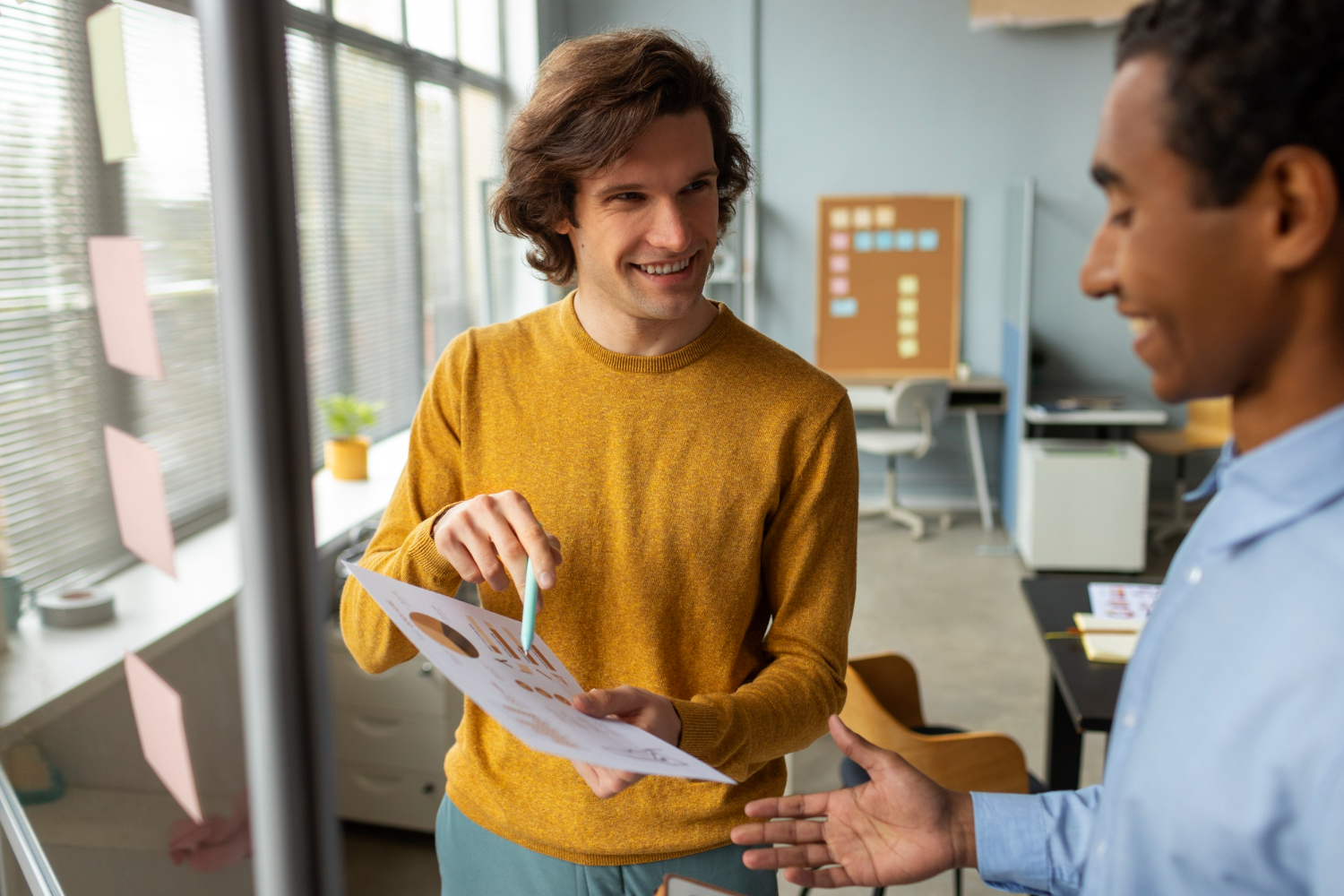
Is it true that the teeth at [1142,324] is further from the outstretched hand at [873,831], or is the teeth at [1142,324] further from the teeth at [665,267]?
the teeth at [665,267]

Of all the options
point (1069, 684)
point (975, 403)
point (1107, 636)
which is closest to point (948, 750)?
point (1069, 684)

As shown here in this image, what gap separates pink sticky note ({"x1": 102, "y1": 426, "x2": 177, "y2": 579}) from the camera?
29.8 inches

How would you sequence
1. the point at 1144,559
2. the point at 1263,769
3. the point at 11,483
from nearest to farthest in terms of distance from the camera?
the point at 1263,769
the point at 11,483
the point at 1144,559

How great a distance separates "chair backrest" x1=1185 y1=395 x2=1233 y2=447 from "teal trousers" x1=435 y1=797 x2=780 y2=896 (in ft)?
16.3

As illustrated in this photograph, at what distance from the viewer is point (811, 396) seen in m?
1.20

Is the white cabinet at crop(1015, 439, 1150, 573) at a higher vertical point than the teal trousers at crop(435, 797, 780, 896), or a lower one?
lower

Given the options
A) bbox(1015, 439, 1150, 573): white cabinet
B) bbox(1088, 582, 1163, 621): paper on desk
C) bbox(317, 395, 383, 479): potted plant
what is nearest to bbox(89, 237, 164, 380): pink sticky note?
bbox(1088, 582, 1163, 621): paper on desk

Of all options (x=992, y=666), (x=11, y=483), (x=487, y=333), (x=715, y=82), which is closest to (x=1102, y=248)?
(x=715, y=82)

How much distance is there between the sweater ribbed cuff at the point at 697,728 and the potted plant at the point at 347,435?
293 centimetres

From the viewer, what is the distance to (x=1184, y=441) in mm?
5496

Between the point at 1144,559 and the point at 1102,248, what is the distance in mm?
4878

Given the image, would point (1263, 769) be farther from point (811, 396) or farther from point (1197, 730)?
point (811, 396)

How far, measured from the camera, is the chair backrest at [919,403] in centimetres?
553

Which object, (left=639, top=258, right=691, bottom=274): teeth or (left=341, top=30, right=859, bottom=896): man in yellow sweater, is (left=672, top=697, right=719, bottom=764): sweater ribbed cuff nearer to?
(left=341, top=30, right=859, bottom=896): man in yellow sweater
